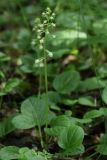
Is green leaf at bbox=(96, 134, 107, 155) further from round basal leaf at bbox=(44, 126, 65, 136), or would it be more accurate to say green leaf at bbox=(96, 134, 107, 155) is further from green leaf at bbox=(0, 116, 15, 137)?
green leaf at bbox=(0, 116, 15, 137)

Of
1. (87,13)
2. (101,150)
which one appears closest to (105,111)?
(101,150)

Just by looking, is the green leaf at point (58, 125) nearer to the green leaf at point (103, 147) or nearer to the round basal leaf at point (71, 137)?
the round basal leaf at point (71, 137)

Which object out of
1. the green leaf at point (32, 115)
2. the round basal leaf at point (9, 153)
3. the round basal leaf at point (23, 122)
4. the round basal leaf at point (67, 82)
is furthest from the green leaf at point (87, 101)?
the round basal leaf at point (9, 153)

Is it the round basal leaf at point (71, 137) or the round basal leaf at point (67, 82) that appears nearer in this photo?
the round basal leaf at point (71, 137)

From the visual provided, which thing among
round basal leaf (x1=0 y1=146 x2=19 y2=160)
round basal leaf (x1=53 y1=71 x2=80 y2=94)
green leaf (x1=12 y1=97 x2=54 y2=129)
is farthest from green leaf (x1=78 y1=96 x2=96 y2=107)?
round basal leaf (x1=0 y1=146 x2=19 y2=160)

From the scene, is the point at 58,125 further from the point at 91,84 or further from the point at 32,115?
the point at 91,84
